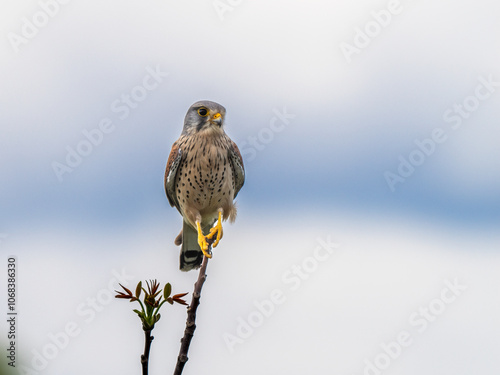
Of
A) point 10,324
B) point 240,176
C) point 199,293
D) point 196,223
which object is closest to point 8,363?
point 199,293

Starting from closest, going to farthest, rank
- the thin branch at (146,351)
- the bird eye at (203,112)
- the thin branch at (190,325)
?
the thin branch at (146,351) < the thin branch at (190,325) < the bird eye at (203,112)

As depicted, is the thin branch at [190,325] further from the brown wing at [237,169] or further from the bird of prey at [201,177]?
the brown wing at [237,169]

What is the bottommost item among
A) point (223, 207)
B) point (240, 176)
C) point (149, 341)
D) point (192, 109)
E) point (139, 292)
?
point (149, 341)

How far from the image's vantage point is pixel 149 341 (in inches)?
94.0

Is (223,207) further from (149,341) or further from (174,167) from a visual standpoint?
(149,341)

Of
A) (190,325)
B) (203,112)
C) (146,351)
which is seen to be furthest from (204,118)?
(146,351)

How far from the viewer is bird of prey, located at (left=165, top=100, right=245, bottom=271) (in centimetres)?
615

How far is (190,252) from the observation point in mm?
6371

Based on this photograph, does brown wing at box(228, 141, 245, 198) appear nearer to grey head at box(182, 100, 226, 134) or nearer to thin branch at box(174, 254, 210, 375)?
grey head at box(182, 100, 226, 134)

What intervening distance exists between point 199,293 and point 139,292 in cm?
58

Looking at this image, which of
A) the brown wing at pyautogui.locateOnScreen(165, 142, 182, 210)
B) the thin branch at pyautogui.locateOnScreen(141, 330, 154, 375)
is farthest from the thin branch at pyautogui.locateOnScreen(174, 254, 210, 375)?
the brown wing at pyautogui.locateOnScreen(165, 142, 182, 210)

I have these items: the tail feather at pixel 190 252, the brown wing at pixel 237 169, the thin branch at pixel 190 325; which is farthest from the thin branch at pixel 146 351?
the brown wing at pixel 237 169

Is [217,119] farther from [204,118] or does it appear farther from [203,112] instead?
[204,118]

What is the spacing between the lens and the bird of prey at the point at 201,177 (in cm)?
615
